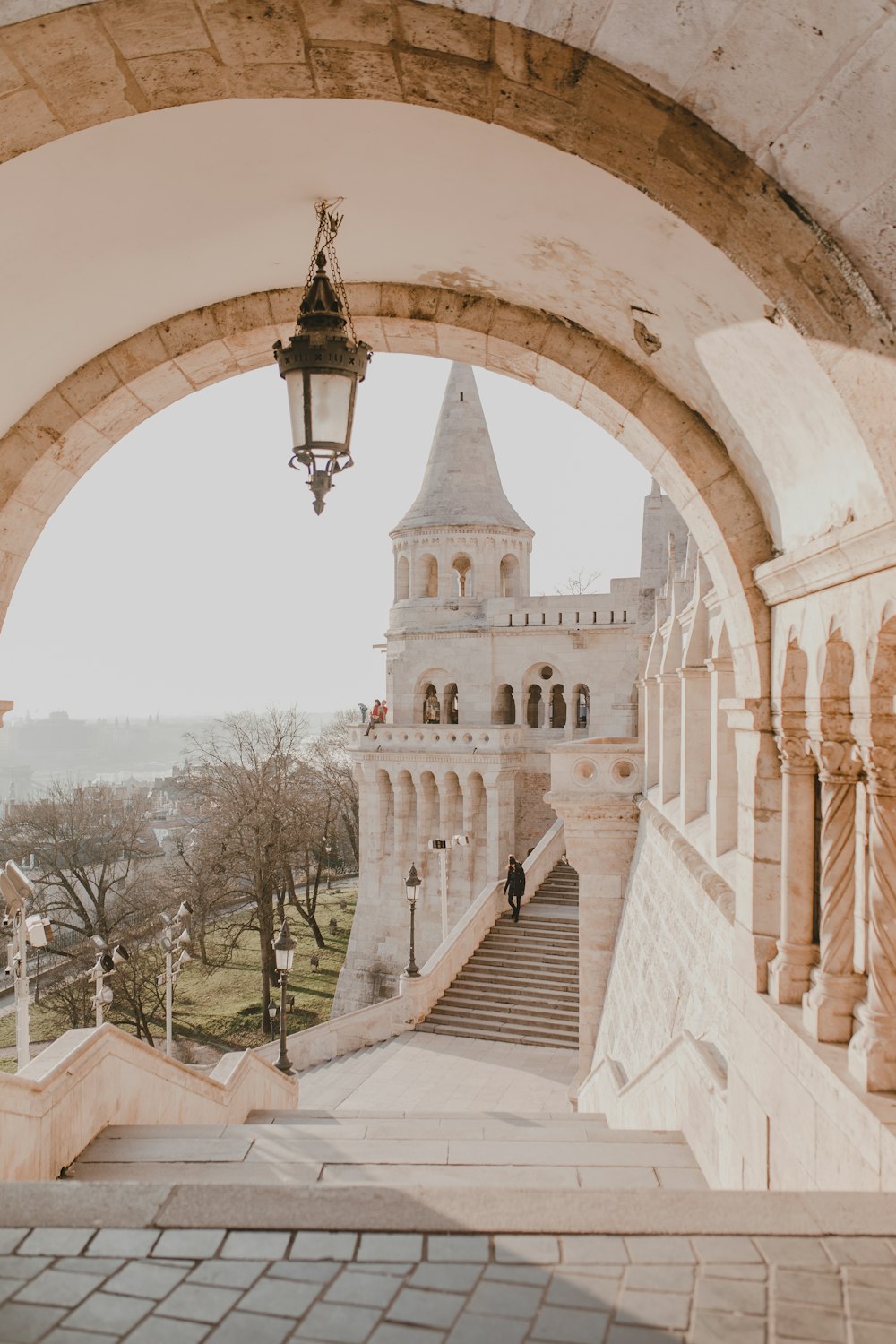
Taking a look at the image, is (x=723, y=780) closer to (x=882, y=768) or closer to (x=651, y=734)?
(x=882, y=768)

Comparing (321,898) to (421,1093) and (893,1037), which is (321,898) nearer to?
(421,1093)

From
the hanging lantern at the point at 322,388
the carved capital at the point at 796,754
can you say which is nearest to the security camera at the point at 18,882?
the hanging lantern at the point at 322,388

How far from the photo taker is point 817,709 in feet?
12.5

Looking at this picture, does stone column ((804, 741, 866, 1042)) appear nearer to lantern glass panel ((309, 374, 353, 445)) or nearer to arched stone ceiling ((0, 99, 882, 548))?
arched stone ceiling ((0, 99, 882, 548))

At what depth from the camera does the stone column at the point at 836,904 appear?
373 cm

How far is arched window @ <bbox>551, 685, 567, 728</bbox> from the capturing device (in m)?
28.6

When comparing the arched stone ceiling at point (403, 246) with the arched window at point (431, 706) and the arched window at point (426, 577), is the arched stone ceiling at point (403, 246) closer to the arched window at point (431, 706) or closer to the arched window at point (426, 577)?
the arched window at point (426, 577)

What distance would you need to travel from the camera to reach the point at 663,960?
326 inches

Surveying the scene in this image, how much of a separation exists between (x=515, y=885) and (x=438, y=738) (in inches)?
314

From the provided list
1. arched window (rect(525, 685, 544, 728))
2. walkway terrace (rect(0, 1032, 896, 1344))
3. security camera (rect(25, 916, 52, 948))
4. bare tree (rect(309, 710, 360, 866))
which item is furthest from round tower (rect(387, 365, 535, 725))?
walkway terrace (rect(0, 1032, 896, 1344))

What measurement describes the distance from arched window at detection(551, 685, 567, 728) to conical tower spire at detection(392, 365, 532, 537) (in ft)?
16.7

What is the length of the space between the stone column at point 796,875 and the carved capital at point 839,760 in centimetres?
25

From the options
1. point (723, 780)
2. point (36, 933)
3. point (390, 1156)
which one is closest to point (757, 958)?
point (390, 1156)

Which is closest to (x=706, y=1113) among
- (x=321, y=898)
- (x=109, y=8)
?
(x=109, y=8)
